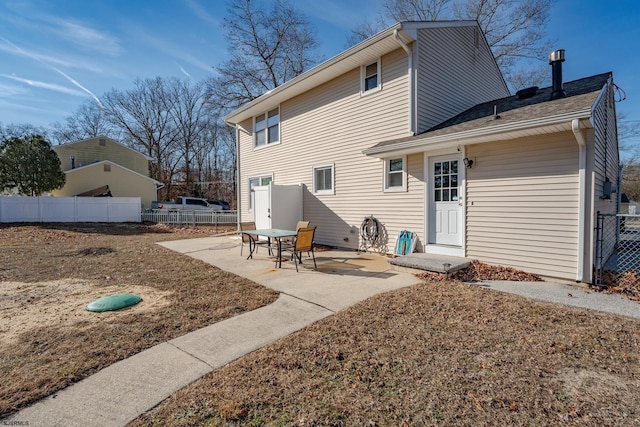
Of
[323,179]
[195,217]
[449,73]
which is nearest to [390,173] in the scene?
[323,179]

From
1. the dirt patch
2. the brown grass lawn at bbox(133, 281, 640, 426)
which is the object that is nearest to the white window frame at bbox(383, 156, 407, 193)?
the brown grass lawn at bbox(133, 281, 640, 426)

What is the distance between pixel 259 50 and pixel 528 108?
1990 centimetres

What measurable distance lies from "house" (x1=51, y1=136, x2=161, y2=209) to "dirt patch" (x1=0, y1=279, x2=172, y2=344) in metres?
18.4

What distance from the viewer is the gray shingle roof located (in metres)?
5.50

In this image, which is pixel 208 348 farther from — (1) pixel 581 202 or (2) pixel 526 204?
(1) pixel 581 202

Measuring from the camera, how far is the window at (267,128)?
12.0 m

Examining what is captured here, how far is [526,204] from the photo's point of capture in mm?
5867

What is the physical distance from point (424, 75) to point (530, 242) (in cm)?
466

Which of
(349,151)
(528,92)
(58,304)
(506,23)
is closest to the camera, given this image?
(58,304)

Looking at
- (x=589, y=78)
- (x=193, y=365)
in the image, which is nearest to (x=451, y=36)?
(x=589, y=78)

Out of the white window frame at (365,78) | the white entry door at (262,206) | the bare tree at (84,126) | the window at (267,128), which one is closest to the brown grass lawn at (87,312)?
the white entry door at (262,206)

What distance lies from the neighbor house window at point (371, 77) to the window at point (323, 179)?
2.49 meters

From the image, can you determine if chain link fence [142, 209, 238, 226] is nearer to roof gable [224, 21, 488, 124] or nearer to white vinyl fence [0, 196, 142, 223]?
white vinyl fence [0, 196, 142, 223]

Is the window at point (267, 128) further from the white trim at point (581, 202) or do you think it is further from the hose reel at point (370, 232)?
the white trim at point (581, 202)
